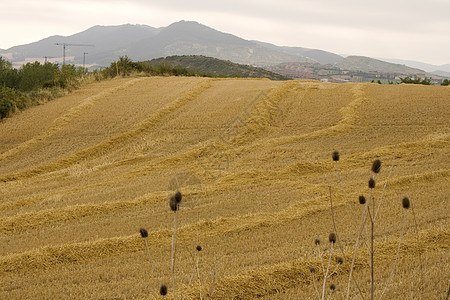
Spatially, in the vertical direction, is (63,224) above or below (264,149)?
below

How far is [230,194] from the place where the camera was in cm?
1052

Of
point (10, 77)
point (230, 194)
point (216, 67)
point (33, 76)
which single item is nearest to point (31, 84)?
point (33, 76)

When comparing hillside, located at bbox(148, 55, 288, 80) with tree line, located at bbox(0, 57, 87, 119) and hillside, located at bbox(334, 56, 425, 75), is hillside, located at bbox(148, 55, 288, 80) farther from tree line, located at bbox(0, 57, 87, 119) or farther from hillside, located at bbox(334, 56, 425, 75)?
hillside, located at bbox(334, 56, 425, 75)

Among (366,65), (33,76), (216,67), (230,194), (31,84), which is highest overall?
(366,65)

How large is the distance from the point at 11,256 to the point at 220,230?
3.43 m

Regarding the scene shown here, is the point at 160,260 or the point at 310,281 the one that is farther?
the point at 160,260

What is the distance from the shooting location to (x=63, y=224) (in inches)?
363

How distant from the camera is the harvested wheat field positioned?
5934 millimetres

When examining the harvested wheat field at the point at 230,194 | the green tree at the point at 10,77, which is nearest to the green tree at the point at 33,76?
the green tree at the point at 10,77

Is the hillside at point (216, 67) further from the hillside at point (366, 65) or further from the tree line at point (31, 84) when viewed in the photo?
the hillside at point (366, 65)

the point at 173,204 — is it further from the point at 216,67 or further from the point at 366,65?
the point at 366,65

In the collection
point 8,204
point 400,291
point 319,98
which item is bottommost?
point 8,204

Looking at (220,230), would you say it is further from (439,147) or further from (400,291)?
(439,147)

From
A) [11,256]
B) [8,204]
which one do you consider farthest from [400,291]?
[8,204]
